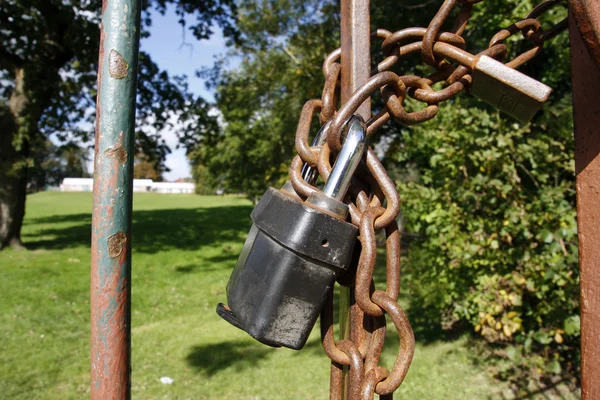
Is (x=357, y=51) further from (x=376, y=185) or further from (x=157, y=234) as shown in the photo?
(x=157, y=234)

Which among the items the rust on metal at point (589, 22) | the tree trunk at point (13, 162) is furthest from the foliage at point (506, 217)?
the tree trunk at point (13, 162)

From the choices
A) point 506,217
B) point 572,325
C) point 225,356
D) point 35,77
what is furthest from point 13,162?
point 572,325

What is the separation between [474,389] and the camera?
15.2 feet

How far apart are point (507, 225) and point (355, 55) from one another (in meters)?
3.62

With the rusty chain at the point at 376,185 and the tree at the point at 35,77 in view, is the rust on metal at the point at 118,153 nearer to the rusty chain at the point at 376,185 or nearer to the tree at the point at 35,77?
the rusty chain at the point at 376,185

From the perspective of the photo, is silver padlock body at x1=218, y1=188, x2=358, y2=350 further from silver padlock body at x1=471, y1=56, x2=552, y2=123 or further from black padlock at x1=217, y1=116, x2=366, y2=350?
silver padlock body at x1=471, y1=56, x2=552, y2=123

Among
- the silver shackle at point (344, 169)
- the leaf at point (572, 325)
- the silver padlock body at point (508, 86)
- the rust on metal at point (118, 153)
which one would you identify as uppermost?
the silver padlock body at point (508, 86)

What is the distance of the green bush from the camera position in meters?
3.88

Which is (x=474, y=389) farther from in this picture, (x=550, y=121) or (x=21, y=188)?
(x=21, y=188)

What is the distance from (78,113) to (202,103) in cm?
333

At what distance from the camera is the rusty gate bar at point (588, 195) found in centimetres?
80

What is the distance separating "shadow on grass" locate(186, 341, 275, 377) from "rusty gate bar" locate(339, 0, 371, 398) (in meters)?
4.70

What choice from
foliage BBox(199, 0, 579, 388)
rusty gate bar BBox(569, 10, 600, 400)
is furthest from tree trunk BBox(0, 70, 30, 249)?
rusty gate bar BBox(569, 10, 600, 400)

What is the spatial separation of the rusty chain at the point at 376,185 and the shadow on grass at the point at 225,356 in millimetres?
4677
